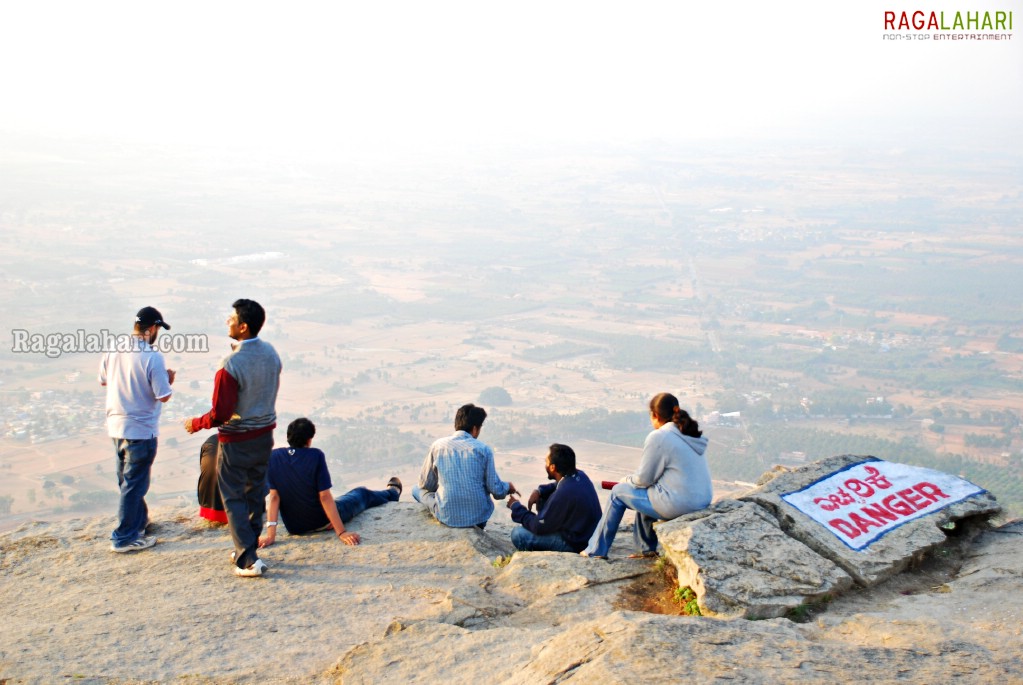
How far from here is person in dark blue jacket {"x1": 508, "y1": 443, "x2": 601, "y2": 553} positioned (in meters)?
7.38

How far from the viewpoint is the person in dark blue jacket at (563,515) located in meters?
7.38

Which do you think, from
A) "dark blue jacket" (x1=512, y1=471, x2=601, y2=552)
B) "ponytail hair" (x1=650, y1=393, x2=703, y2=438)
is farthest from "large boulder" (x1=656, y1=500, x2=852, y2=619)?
"dark blue jacket" (x1=512, y1=471, x2=601, y2=552)

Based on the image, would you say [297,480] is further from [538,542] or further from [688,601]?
[688,601]

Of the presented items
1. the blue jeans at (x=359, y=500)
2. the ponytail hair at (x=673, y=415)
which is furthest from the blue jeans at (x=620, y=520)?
the blue jeans at (x=359, y=500)

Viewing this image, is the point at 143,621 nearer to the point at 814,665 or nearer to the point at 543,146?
the point at 814,665

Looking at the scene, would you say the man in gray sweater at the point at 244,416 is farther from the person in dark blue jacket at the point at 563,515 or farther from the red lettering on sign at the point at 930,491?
the red lettering on sign at the point at 930,491

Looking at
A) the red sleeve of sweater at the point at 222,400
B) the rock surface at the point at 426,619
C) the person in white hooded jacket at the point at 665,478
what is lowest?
the rock surface at the point at 426,619

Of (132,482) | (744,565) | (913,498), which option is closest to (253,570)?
(132,482)

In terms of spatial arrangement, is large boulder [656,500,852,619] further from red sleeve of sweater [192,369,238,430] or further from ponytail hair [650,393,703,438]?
red sleeve of sweater [192,369,238,430]

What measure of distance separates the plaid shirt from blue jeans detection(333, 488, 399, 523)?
80 centimetres

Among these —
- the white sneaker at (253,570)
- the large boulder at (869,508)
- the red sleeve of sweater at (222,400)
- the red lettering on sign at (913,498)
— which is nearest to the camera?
the red sleeve of sweater at (222,400)

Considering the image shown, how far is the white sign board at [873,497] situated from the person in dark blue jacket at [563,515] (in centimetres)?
167

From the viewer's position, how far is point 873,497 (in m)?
7.50

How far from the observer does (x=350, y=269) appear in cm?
8312
